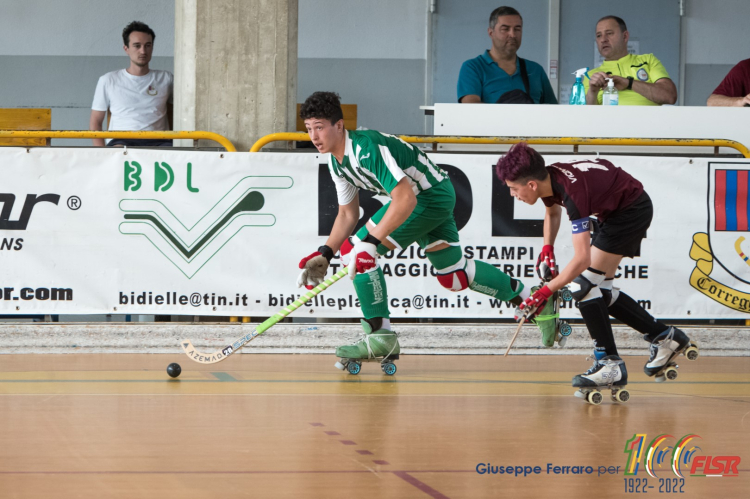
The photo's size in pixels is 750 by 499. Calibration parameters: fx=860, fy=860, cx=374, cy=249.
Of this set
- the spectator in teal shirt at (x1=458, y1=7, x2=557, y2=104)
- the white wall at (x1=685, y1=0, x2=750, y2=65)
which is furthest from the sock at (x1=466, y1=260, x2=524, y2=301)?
the white wall at (x1=685, y1=0, x2=750, y2=65)

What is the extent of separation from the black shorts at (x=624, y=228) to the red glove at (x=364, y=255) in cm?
127

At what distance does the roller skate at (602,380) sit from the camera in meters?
4.50

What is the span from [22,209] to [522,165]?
3.86 metres

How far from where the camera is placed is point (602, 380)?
14.8ft

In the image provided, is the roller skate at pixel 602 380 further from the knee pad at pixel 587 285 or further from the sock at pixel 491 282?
the sock at pixel 491 282

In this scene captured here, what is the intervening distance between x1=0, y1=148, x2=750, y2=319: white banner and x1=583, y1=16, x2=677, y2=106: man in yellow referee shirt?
3.27 ft

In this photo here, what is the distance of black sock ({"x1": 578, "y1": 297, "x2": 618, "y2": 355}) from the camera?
461 centimetres

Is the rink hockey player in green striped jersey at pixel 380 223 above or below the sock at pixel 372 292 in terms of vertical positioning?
above

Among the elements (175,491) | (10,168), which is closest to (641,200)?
(175,491)

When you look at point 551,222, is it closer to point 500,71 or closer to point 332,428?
point 332,428

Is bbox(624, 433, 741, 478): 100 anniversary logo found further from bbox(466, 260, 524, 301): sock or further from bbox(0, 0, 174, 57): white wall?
bbox(0, 0, 174, 57): white wall

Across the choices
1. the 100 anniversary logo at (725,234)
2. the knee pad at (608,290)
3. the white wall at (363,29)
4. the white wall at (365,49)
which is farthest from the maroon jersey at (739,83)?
the white wall at (363,29)

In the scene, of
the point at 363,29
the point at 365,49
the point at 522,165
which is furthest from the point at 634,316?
the point at 363,29

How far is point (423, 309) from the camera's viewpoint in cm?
655
